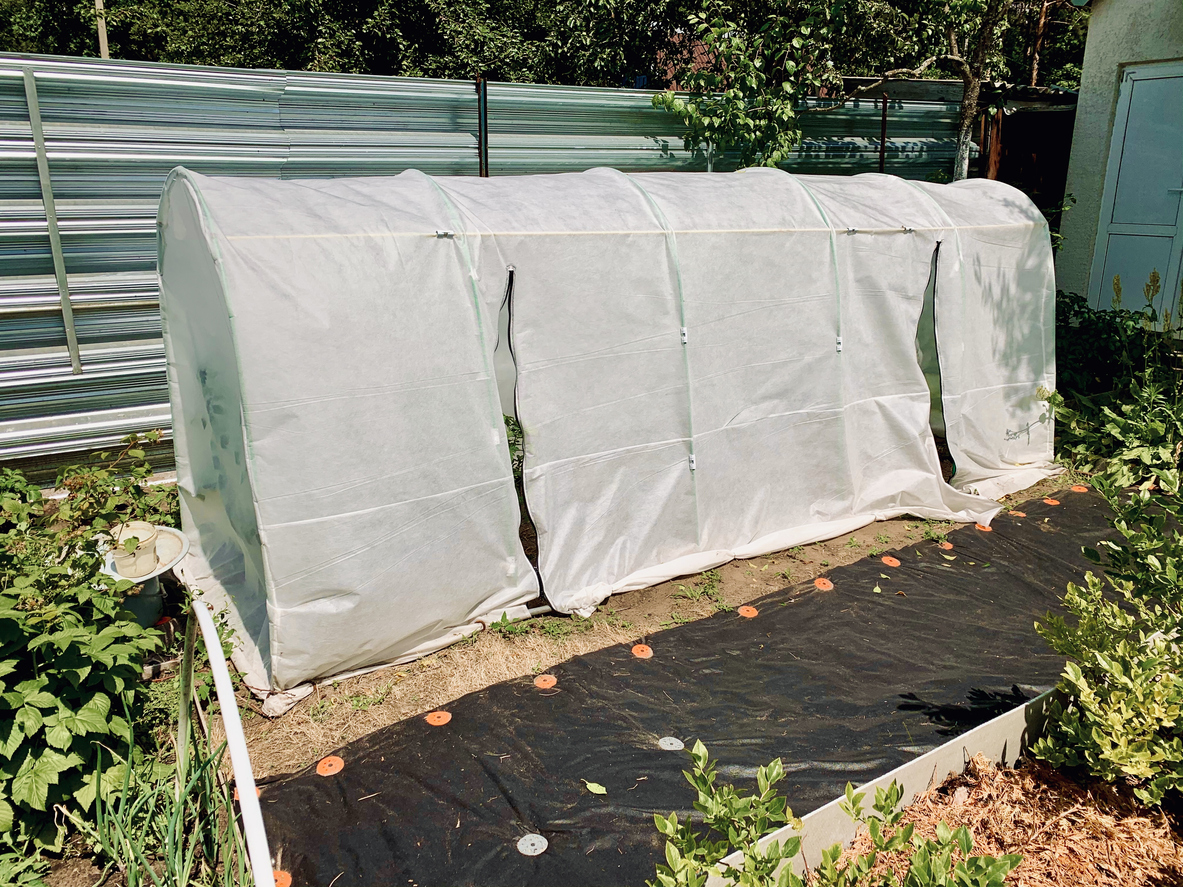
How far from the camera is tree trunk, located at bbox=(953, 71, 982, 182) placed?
Answer: 8387mm

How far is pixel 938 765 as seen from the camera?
304cm

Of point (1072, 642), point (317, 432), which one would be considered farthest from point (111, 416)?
point (1072, 642)

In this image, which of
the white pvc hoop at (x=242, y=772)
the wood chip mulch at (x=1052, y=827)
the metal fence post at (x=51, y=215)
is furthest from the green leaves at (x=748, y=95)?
→ the white pvc hoop at (x=242, y=772)

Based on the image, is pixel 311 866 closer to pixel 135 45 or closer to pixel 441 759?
pixel 441 759

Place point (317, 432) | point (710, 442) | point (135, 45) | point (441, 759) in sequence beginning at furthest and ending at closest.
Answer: point (135, 45) < point (710, 442) < point (317, 432) < point (441, 759)

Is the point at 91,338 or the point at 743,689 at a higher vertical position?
the point at 91,338

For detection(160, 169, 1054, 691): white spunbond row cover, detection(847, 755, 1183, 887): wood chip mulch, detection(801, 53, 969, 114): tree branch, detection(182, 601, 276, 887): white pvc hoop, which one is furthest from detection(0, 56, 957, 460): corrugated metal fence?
detection(847, 755, 1183, 887): wood chip mulch

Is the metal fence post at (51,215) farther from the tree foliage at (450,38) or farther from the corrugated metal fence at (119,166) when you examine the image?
the tree foliage at (450,38)

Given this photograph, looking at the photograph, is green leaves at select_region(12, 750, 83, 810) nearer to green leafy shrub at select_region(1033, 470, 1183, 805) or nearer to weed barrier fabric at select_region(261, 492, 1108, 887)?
weed barrier fabric at select_region(261, 492, 1108, 887)

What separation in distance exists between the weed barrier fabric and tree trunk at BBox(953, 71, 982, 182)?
194 inches

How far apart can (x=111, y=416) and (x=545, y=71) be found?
8748 mm

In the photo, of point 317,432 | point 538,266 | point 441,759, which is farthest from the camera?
point 538,266

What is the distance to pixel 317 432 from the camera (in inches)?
154

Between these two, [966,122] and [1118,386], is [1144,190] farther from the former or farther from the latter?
[1118,386]
